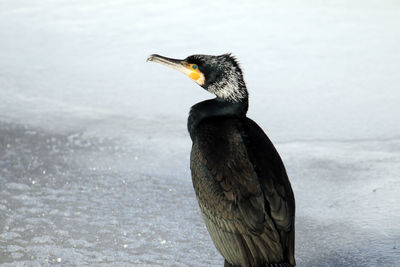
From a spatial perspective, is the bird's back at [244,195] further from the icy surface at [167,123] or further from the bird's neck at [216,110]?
the icy surface at [167,123]

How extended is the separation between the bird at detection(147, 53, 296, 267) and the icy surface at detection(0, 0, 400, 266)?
25.5 inches

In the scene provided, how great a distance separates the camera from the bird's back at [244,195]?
8.72ft

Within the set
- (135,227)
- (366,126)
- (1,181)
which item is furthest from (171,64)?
(366,126)

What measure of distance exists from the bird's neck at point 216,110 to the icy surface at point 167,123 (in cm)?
73

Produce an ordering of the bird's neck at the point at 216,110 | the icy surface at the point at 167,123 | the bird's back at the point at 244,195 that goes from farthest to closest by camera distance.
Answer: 1. the icy surface at the point at 167,123
2. the bird's neck at the point at 216,110
3. the bird's back at the point at 244,195

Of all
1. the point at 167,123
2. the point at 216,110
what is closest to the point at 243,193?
the point at 216,110

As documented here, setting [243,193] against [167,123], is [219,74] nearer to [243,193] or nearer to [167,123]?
[243,193]

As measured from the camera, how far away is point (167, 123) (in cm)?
540

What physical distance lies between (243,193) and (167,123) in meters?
2.75

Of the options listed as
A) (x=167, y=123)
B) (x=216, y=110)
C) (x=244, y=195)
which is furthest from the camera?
(x=167, y=123)

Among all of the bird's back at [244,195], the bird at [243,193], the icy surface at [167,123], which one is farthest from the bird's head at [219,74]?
the icy surface at [167,123]

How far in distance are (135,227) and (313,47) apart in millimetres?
4126

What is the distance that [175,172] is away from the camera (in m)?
4.51

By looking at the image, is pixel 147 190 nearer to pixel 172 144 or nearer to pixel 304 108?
pixel 172 144
